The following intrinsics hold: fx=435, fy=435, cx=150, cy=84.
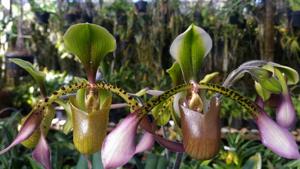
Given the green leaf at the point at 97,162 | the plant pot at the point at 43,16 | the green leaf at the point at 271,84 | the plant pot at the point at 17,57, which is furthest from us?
the plant pot at the point at 43,16

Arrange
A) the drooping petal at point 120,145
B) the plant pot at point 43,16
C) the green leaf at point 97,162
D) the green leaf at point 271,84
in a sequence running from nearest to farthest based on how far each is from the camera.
Result: the drooping petal at point 120,145 → the green leaf at point 271,84 → the green leaf at point 97,162 → the plant pot at point 43,16

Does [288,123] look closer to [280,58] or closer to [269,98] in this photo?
[269,98]

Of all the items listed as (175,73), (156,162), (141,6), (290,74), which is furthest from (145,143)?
(141,6)

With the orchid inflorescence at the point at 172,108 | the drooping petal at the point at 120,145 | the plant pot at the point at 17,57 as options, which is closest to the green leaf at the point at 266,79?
the orchid inflorescence at the point at 172,108

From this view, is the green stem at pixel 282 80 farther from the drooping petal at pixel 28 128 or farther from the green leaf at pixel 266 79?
the drooping petal at pixel 28 128

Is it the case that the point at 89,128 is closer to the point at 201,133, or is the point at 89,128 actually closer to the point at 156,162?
the point at 201,133

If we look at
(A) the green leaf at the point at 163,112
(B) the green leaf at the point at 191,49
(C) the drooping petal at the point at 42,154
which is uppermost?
(B) the green leaf at the point at 191,49

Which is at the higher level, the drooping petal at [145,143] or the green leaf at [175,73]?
the green leaf at [175,73]

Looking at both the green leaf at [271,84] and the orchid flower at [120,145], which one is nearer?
the orchid flower at [120,145]

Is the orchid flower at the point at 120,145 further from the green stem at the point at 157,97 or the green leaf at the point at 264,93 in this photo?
the green leaf at the point at 264,93
